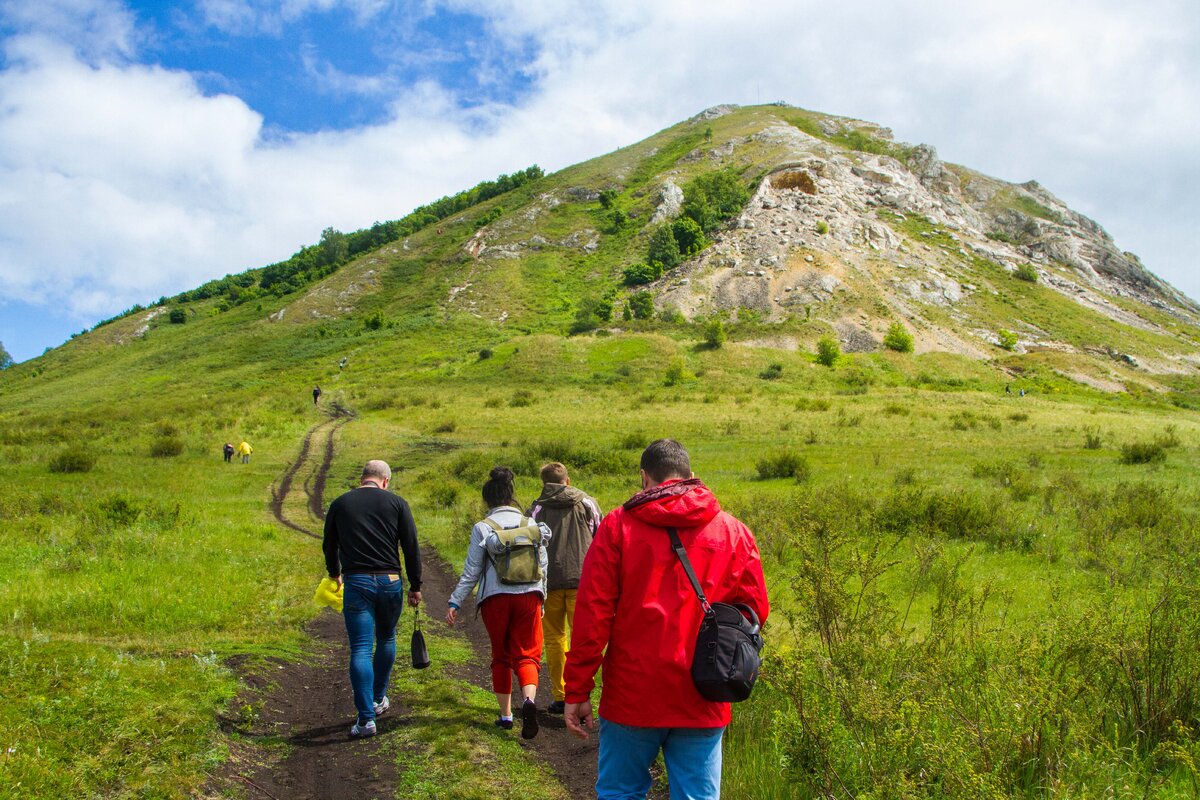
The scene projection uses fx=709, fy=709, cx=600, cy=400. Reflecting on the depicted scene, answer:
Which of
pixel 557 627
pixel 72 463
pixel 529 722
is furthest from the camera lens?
pixel 72 463

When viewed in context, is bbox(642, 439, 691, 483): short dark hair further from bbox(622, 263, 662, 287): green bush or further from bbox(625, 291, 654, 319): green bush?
bbox(622, 263, 662, 287): green bush

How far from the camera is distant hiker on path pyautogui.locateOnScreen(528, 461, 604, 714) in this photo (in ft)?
20.5

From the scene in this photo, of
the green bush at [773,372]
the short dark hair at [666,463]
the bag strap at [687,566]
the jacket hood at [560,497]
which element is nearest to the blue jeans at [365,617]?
the jacket hood at [560,497]

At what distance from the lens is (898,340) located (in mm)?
62906

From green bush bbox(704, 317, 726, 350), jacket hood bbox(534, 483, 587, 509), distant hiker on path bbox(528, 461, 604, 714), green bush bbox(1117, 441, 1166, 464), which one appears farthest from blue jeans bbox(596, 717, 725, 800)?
green bush bbox(704, 317, 726, 350)

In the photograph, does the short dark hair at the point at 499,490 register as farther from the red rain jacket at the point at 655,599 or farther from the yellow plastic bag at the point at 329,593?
the red rain jacket at the point at 655,599

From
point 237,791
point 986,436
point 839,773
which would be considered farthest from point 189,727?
point 986,436

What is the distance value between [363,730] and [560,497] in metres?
2.44

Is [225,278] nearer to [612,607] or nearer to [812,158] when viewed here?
[812,158]

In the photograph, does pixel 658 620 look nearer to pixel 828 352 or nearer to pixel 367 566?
pixel 367 566

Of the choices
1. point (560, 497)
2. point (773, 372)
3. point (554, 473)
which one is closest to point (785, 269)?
point (773, 372)

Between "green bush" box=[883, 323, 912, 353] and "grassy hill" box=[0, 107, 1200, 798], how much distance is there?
4.20ft

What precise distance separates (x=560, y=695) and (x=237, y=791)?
111 inches

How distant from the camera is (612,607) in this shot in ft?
11.1
